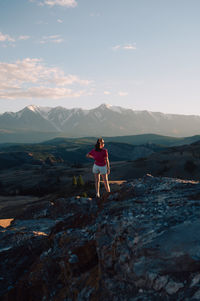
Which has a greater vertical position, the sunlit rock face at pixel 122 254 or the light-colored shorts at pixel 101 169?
the light-colored shorts at pixel 101 169

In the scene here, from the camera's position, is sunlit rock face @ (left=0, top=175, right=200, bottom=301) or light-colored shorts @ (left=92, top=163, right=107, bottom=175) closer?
sunlit rock face @ (left=0, top=175, right=200, bottom=301)

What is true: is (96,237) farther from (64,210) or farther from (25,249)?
(64,210)

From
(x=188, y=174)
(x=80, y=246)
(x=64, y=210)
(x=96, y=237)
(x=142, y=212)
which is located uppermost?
(x=142, y=212)

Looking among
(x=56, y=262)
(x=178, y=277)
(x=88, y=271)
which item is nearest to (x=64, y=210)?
(x=56, y=262)

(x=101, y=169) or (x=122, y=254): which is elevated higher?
(x=101, y=169)

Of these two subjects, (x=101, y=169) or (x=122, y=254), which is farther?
(x=101, y=169)

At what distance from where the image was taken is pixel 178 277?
4707mm

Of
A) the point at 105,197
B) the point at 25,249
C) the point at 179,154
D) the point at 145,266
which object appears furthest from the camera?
the point at 179,154

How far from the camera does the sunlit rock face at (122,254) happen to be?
4891 mm

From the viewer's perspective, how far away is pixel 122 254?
574 centimetres

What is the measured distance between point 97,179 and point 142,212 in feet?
23.7

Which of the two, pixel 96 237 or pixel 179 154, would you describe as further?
pixel 179 154

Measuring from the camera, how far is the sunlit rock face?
489cm

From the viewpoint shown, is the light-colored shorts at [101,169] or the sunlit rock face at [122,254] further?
the light-colored shorts at [101,169]
